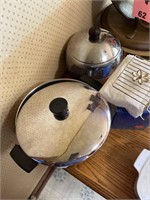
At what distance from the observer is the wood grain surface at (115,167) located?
53 centimetres

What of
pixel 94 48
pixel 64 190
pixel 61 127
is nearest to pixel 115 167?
pixel 61 127

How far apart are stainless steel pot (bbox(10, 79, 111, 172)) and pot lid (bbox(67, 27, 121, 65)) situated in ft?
0.29

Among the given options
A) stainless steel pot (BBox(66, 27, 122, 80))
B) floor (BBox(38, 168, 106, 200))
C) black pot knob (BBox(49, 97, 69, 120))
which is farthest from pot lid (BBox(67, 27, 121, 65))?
floor (BBox(38, 168, 106, 200))

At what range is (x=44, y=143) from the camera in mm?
490

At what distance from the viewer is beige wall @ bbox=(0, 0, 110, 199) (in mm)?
475

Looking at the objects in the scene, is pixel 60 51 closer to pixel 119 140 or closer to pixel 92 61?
pixel 92 61

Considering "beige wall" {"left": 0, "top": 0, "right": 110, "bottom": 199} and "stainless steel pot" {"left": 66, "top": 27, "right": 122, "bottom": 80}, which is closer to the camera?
"beige wall" {"left": 0, "top": 0, "right": 110, "bottom": 199}

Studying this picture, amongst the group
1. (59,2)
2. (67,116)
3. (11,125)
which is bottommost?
(11,125)

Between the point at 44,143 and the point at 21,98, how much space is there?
6.1 inches

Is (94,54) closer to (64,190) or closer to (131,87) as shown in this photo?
(131,87)

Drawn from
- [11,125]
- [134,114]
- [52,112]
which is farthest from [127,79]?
[11,125]

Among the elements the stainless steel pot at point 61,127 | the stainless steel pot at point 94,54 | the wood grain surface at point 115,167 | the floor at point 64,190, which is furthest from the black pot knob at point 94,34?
the floor at point 64,190

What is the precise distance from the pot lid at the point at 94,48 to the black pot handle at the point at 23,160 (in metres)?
0.26

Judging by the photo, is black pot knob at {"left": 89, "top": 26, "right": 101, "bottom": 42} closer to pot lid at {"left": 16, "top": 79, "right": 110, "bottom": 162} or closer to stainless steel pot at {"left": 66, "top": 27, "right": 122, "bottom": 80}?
stainless steel pot at {"left": 66, "top": 27, "right": 122, "bottom": 80}
